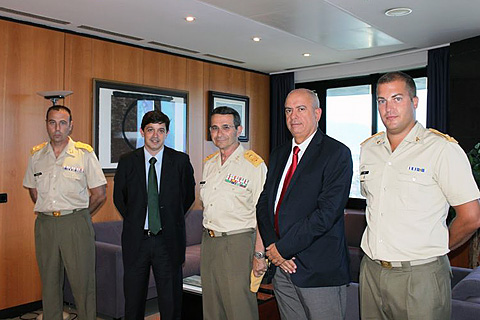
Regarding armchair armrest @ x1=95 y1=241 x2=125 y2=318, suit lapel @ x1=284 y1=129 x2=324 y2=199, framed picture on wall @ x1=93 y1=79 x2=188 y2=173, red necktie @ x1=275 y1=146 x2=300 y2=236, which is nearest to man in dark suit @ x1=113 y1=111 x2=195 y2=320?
armchair armrest @ x1=95 y1=241 x2=125 y2=318

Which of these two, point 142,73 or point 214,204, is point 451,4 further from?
point 142,73

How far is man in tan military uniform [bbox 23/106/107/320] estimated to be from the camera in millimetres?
3639

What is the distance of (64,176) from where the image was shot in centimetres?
371

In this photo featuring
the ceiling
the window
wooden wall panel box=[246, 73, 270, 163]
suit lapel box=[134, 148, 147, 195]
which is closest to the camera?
suit lapel box=[134, 148, 147, 195]

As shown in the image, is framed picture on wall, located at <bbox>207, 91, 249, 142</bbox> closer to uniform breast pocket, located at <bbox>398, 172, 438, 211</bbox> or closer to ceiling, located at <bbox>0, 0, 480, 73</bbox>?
ceiling, located at <bbox>0, 0, 480, 73</bbox>

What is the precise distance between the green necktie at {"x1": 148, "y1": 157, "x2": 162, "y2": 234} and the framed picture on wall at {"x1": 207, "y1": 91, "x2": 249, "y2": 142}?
3.31 meters

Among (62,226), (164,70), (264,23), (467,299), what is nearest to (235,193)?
(467,299)

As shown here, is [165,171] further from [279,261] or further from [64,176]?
[279,261]

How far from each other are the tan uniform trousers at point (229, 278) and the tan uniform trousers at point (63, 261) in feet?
4.21

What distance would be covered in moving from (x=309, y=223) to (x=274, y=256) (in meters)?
0.26

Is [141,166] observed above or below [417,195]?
above

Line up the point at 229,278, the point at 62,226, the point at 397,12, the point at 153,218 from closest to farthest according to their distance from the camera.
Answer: the point at 229,278 < the point at 153,218 < the point at 62,226 < the point at 397,12

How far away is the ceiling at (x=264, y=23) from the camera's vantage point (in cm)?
406

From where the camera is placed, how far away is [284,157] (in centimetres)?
255
